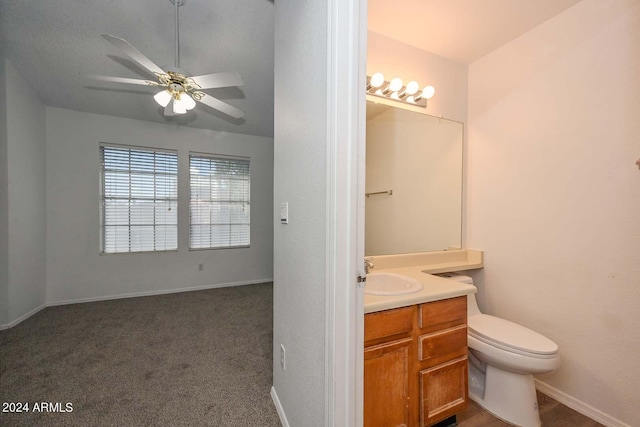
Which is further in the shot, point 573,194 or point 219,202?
point 219,202

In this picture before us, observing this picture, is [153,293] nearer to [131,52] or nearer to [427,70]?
[131,52]

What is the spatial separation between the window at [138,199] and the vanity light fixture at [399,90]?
327cm

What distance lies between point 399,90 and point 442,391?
2.00 metres

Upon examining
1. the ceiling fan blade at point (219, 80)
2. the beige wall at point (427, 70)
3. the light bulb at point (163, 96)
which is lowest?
the light bulb at point (163, 96)

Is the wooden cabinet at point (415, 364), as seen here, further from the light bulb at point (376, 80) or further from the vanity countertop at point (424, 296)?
the light bulb at point (376, 80)

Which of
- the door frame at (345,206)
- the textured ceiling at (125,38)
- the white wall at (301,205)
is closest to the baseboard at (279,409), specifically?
the white wall at (301,205)

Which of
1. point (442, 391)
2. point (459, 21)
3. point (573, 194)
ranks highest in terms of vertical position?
point (459, 21)

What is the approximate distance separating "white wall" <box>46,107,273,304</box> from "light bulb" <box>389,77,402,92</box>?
2.93 metres

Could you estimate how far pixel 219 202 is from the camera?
4.09 meters

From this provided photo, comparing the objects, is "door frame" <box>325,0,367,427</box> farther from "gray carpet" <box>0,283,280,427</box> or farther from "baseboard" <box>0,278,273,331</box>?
"baseboard" <box>0,278,273,331</box>

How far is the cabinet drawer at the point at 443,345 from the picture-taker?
1.19m

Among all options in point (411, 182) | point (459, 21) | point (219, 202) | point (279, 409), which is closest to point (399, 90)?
point (459, 21)

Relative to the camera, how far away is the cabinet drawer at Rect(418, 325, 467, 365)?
119 centimetres

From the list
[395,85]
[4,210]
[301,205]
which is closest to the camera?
[301,205]
